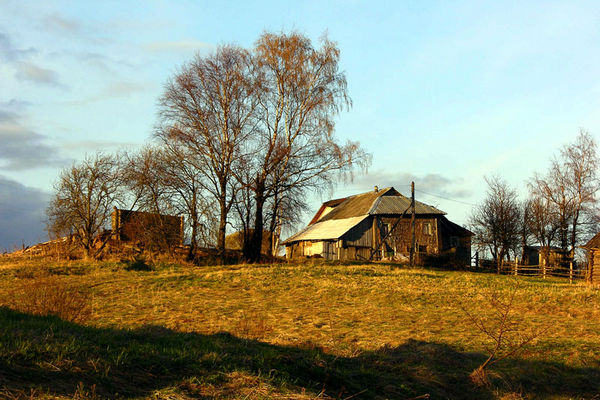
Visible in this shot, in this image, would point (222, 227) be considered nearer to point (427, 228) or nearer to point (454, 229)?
point (427, 228)

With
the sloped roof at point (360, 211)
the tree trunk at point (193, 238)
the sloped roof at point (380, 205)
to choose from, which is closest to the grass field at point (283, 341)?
the tree trunk at point (193, 238)

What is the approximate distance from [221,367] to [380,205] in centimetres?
4177

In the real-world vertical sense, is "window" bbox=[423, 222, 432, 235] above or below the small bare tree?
above

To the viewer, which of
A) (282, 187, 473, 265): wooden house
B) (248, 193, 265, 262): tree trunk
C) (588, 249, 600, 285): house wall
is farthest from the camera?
(282, 187, 473, 265): wooden house

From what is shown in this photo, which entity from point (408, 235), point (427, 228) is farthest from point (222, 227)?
point (427, 228)

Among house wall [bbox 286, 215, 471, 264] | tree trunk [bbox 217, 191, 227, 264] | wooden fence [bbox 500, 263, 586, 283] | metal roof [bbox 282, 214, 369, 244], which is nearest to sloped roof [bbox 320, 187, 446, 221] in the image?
house wall [bbox 286, 215, 471, 264]

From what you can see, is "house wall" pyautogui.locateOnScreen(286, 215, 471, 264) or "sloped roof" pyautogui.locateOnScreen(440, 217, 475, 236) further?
"sloped roof" pyautogui.locateOnScreen(440, 217, 475, 236)

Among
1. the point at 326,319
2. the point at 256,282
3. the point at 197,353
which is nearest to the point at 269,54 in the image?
the point at 256,282

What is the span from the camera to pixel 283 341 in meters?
10.7

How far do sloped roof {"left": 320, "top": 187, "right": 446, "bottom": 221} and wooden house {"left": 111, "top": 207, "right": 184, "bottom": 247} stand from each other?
18.5 metres

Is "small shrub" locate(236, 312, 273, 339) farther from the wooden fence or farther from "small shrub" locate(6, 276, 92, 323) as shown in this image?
the wooden fence

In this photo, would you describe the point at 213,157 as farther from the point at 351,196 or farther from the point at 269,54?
the point at 351,196

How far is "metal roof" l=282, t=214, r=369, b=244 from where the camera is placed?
150 feet

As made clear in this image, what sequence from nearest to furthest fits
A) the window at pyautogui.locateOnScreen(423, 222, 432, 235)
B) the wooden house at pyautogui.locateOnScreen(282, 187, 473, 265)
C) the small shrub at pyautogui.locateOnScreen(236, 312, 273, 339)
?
the small shrub at pyautogui.locateOnScreen(236, 312, 273, 339)
the wooden house at pyautogui.locateOnScreen(282, 187, 473, 265)
the window at pyautogui.locateOnScreen(423, 222, 432, 235)
